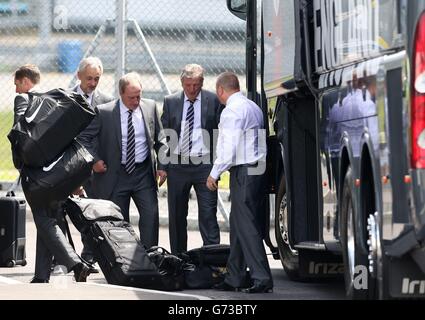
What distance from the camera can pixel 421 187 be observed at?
797 cm

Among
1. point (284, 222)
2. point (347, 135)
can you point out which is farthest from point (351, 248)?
point (284, 222)

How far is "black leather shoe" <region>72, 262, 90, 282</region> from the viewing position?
12.0 m

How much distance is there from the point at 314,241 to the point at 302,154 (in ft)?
2.31

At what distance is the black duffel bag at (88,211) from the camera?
1199 centimetres

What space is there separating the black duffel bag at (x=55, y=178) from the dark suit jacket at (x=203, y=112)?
173 centimetres

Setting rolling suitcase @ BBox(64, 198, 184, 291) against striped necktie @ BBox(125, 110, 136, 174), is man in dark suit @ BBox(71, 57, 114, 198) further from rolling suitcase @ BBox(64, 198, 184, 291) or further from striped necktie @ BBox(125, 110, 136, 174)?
rolling suitcase @ BBox(64, 198, 184, 291)

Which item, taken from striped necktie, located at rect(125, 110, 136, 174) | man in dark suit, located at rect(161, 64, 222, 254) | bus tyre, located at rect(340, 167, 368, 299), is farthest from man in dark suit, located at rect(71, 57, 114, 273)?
bus tyre, located at rect(340, 167, 368, 299)

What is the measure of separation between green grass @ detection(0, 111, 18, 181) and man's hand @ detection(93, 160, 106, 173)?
Result: 6.55m

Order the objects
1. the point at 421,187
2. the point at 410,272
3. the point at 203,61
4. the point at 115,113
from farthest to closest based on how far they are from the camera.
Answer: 1. the point at 203,61
2. the point at 115,113
3. the point at 410,272
4. the point at 421,187

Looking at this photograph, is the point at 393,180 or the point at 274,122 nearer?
the point at 393,180

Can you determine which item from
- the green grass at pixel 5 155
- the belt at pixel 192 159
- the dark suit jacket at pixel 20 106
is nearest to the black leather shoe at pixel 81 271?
the dark suit jacket at pixel 20 106
